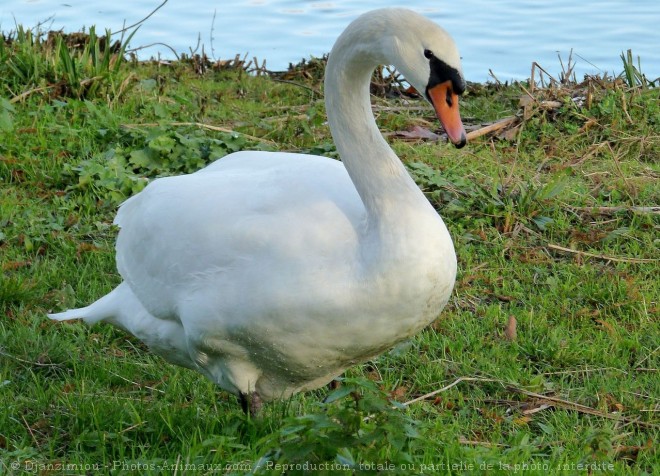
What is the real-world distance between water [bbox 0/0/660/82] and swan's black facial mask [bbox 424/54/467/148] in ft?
19.2

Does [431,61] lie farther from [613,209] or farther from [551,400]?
[613,209]

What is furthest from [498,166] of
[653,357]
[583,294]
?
[653,357]

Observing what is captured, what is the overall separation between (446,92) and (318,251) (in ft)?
1.92

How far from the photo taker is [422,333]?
13.9 feet

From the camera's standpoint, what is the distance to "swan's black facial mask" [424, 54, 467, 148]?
9.59 feet

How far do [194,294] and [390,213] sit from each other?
0.70m

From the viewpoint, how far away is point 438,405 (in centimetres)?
378

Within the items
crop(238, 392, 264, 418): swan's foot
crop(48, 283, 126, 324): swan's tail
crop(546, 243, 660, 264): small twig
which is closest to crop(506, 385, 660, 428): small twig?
crop(238, 392, 264, 418): swan's foot

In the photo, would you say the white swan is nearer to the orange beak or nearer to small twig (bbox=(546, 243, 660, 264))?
the orange beak

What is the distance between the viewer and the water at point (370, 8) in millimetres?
9367

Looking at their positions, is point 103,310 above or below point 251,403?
above

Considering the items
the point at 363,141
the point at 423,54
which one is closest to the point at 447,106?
the point at 423,54

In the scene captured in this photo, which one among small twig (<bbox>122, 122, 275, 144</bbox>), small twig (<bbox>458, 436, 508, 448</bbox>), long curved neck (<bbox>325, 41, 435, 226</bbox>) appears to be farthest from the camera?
small twig (<bbox>122, 122, 275, 144</bbox>)

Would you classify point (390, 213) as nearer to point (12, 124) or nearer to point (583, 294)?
point (583, 294)
